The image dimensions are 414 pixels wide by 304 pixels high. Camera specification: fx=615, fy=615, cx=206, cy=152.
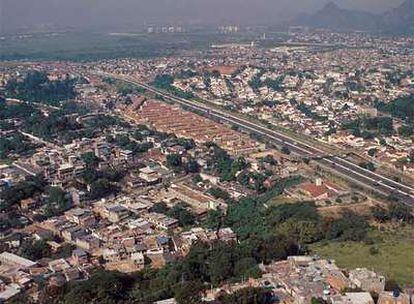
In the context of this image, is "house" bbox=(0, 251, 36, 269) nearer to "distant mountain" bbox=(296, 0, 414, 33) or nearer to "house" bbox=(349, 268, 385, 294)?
"house" bbox=(349, 268, 385, 294)

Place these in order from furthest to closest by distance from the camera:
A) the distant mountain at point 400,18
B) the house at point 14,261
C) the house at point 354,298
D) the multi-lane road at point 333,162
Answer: the distant mountain at point 400,18 < the multi-lane road at point 333,162 < the house at point 14,261 < the house at point 354,298

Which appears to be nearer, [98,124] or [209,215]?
[209,215]

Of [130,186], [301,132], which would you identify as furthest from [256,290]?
[301,132]

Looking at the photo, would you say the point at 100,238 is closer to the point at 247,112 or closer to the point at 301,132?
the point at 301,132

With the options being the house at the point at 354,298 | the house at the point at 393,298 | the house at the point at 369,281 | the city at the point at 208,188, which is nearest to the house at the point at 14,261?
the city at the point at 208,188

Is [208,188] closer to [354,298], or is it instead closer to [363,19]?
[354,298]

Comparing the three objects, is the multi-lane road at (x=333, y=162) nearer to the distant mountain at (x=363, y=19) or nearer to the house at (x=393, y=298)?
the house at (x=393, y=298)
